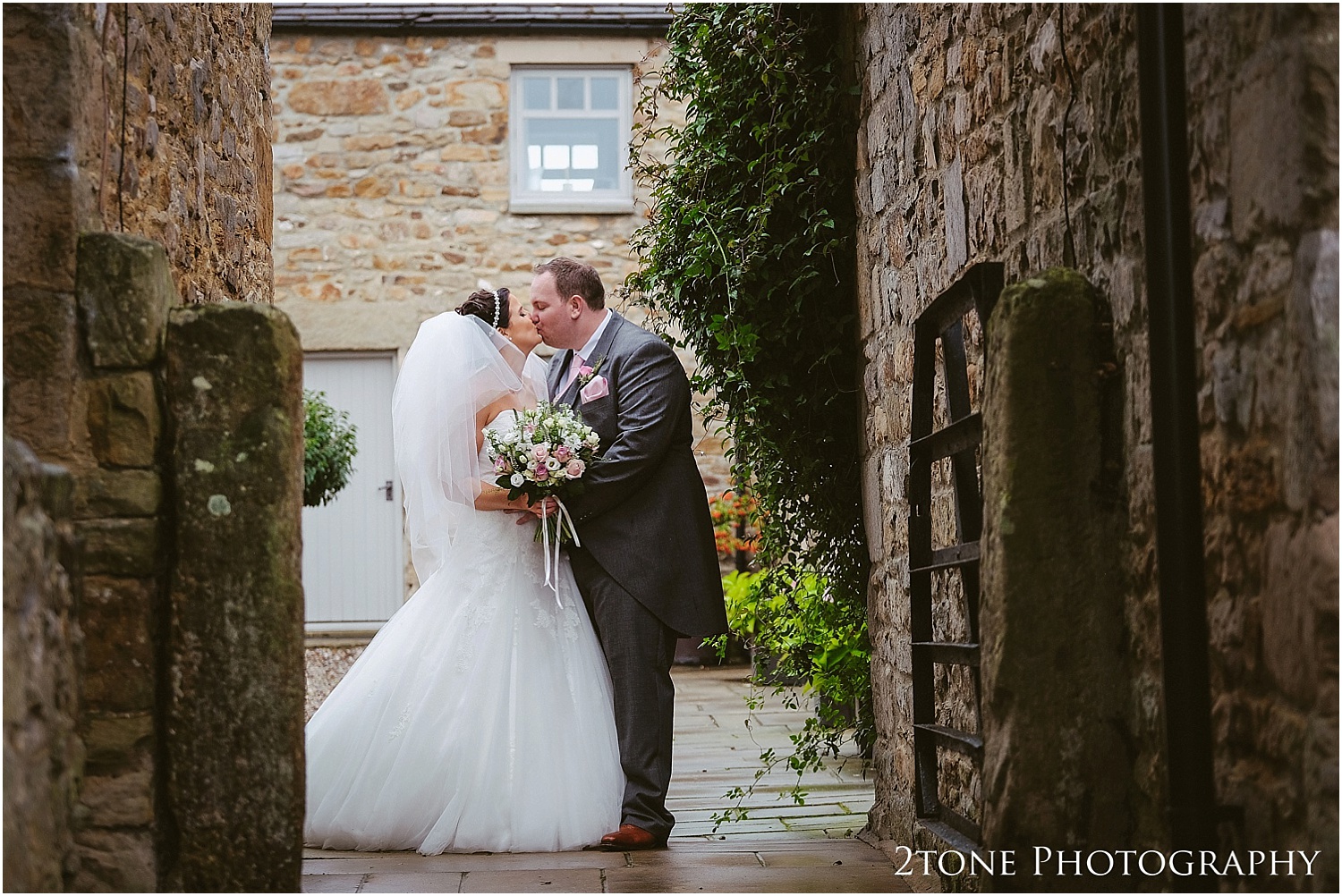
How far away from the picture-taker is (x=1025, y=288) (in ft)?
8.36

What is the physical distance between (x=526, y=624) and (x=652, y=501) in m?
0.64

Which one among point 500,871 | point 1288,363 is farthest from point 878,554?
point 1288,363

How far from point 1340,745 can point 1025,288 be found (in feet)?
3.57

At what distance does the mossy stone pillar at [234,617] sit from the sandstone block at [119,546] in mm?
54

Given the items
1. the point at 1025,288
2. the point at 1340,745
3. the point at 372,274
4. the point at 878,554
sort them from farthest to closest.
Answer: the point at 372,274 < the point at 878,554 < the point at 1025,288 < the point at 1340,745

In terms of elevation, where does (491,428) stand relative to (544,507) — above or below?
above

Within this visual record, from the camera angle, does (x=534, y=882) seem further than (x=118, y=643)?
Yes

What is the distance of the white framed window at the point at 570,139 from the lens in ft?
39.3

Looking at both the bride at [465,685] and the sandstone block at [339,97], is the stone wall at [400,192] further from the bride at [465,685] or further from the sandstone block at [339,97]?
the bride at [465,685]

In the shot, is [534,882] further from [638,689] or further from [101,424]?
[101,424]

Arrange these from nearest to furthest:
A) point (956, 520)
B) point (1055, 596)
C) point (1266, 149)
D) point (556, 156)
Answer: point (1266, 149), point (1055, 596), point (956, 520), point (556, 156)

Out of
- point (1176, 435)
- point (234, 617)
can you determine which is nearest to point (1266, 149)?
point (1176, 435)

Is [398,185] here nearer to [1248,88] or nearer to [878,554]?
[878,554]

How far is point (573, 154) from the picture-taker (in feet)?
39.6
